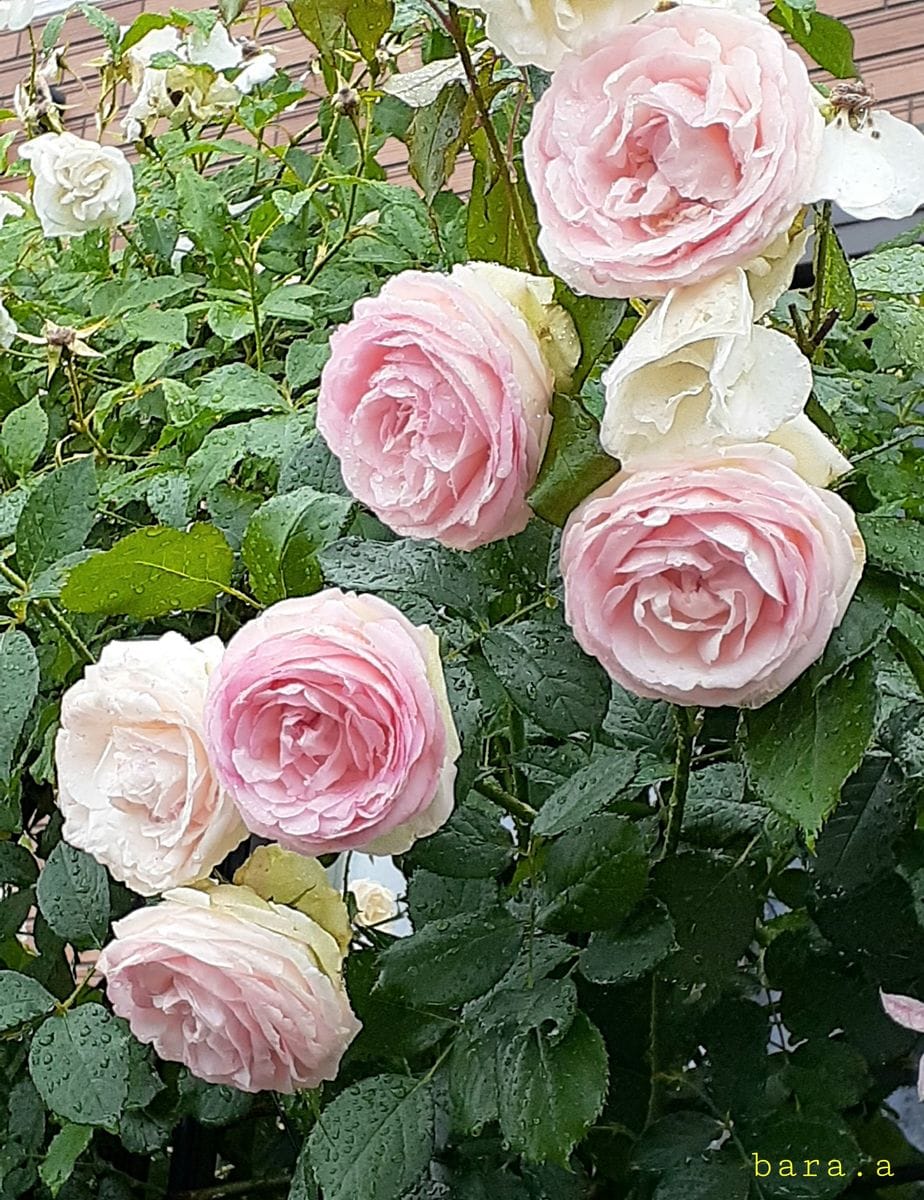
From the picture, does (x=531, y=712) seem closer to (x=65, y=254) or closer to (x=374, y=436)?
(x=374, y=436)

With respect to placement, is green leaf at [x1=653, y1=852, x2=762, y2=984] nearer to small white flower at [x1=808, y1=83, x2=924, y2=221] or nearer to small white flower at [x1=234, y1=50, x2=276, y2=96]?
small white flower at [x1=808, y1=83, x2=924, y2=221]

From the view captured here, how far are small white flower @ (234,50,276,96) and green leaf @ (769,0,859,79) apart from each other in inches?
28.9

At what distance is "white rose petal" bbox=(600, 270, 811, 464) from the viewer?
39cm

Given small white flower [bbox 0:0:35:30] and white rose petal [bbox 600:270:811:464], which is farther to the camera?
small white flower [bbox 0:0:35:30]

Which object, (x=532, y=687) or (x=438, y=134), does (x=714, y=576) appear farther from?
(x=438, y=134)

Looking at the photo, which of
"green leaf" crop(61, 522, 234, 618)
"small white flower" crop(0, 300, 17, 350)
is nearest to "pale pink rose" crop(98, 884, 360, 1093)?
"green leaf" crop(61, 522, 234, 618)

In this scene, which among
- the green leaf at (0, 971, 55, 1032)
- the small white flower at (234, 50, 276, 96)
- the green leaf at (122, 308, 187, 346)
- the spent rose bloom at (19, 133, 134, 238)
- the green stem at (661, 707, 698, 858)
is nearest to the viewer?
the green stem at (661, 707, 698, 858)

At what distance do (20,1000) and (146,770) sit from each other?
207 mm

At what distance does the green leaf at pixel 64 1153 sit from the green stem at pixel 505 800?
0.24 metres

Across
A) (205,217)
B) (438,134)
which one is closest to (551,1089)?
(438,134)

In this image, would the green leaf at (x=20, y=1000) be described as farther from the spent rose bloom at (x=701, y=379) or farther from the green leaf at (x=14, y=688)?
the spent rose bloom at (x=701, y=379)

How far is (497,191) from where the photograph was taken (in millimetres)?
534

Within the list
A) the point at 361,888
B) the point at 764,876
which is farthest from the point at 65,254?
the point at 764,876

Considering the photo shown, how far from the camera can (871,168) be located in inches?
16.4
